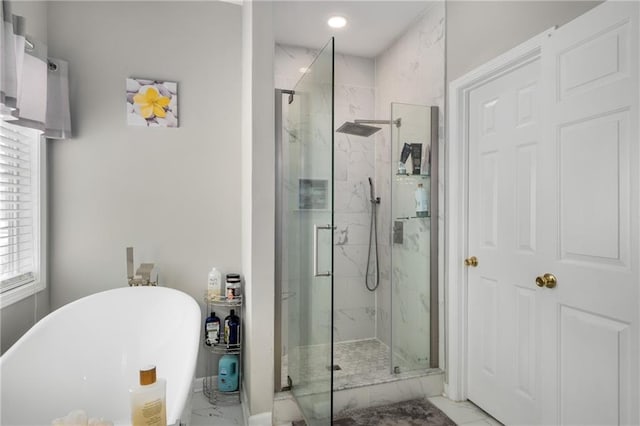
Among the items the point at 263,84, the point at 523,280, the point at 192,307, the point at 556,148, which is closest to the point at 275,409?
the point at 192,307

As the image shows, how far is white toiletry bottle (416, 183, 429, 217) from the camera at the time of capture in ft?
8.45

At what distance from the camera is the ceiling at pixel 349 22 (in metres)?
2.66

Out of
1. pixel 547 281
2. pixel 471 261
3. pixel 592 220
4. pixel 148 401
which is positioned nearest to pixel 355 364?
pixel 471 261

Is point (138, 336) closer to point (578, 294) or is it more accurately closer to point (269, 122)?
point (269, 122)

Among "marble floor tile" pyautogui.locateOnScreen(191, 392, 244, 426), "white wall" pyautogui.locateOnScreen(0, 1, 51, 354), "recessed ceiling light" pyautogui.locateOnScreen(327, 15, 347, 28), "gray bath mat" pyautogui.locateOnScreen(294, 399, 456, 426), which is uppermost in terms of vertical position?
"recessed ceiling light" pyautogui.locateOnScreen(327, 15, 347, 28)

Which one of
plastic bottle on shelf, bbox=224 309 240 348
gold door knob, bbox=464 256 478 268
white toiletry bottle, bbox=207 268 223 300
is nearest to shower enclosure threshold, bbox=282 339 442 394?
plastic bottle on shelf, bbox=224 309 240 348

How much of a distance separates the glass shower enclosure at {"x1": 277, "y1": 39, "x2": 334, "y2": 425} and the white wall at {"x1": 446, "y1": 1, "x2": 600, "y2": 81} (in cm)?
105

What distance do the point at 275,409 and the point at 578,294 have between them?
5.67 feet

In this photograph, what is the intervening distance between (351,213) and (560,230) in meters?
1.84

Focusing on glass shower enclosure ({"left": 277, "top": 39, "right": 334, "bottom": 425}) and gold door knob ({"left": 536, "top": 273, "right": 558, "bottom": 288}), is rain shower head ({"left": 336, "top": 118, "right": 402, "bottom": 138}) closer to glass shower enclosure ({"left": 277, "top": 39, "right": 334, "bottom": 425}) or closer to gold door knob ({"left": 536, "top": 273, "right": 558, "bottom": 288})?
glass shower enclosure ({"left": 277, "top": 39, "right": 334, "bottom": 425})

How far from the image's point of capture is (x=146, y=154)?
2494 millimetres

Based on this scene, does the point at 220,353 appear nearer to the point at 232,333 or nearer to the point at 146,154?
the point at 232,333

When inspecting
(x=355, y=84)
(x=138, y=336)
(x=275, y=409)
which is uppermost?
(x=355, y=84)

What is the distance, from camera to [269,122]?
215 centimetres
